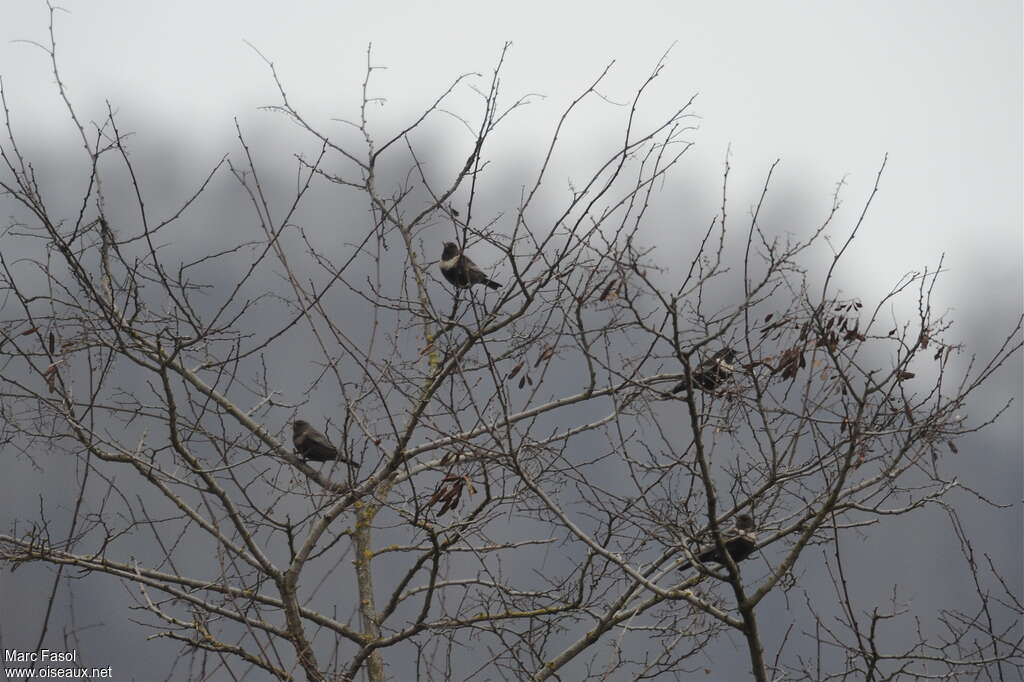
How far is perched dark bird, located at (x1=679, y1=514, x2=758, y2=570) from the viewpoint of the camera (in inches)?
163

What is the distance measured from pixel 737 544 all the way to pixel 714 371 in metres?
0.89

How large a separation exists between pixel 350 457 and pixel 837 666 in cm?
1666

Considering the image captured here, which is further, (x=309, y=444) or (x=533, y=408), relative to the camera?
(x=309, y=444)

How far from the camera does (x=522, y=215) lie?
4230 millimetres

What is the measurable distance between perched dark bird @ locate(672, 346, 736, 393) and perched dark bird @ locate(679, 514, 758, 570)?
60 cm

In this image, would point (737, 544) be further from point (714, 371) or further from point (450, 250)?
point (450, 250)

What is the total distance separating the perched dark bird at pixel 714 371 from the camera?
4.25 metres

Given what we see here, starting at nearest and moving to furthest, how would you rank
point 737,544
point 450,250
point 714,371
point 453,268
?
point 714,371 < point 737,544 < point 453,268 < point 450,250

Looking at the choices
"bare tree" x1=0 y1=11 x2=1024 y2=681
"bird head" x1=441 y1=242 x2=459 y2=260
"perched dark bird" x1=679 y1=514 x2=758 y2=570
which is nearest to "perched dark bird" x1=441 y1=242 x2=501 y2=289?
"bird head" x1=441 y1=242 x2=459 y2=260

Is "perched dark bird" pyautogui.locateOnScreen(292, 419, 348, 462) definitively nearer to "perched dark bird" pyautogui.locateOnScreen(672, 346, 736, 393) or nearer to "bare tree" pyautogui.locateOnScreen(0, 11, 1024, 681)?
"bare tree" pyautogui.locateOnScreen(0, 11, 1024, 681)

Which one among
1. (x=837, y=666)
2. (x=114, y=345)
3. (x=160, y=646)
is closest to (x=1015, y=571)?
(x=837, y=666)

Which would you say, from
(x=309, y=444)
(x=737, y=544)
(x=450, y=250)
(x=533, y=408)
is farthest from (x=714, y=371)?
(x=450, y=250)

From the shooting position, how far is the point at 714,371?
4.34 meters

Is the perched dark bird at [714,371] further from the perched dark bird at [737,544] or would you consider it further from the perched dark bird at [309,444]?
the perched dark bird at [309,444]
